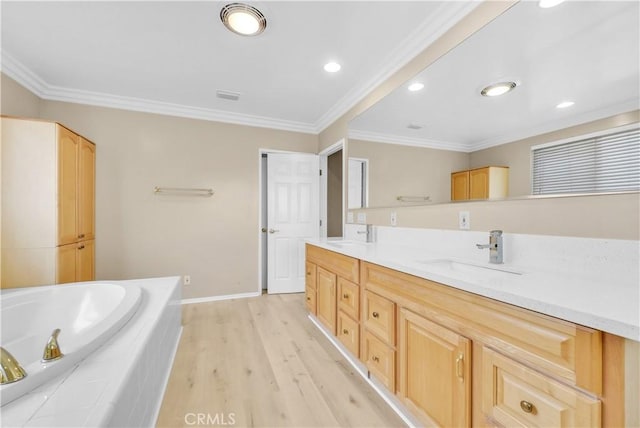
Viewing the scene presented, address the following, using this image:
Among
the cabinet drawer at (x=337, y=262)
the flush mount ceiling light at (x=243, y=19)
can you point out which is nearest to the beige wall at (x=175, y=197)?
the cabinet drawer at (x=337, y=262)

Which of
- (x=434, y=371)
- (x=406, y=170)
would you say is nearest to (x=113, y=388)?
(x=434, y=371)

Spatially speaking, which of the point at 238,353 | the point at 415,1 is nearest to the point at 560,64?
the point at 415,1

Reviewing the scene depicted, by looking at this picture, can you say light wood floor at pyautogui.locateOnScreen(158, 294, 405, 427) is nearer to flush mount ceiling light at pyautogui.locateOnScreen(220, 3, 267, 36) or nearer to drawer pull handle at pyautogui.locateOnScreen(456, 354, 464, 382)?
drawer pull handle at pyautogui.locateOnScreen(456, 354, 464, 382)

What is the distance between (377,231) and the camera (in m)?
2.54

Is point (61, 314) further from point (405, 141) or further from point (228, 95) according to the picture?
point (405, 141)

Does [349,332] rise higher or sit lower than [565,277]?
lower

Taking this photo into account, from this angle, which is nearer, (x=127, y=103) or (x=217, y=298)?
(x=127, y=103)

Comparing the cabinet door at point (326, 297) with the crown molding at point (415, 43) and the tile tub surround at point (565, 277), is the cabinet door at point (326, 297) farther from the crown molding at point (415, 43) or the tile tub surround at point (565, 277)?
the crown molding at point (415, 43)

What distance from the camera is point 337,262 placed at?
83.5 inches

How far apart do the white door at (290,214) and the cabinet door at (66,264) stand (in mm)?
1996

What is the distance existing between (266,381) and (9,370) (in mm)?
1270

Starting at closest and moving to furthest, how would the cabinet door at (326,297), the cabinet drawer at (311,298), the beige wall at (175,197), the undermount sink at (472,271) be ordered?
1. the undermount sink at (472,271)
2. the cabinet door at (326,297)
3. the cabinet drawer at (311,298)
4. the beige wall at (175,197)

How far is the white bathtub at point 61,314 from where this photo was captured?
1426 mm

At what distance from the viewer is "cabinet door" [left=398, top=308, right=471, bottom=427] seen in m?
1.03
